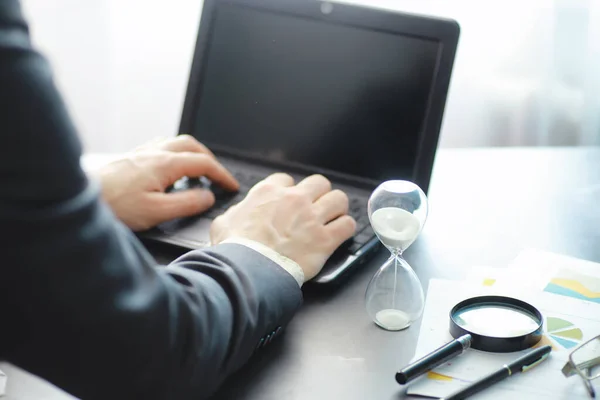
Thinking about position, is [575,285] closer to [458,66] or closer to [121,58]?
[458,66]

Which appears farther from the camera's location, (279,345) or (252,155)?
(252,155)

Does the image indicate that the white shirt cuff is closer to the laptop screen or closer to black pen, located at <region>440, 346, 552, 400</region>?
black pen, located at <region>440, 346, 552, 400</region>

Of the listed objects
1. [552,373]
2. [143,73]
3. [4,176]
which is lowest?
[143,73]

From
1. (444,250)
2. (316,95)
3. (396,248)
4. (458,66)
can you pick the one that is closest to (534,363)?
(396,248)

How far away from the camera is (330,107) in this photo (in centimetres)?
121

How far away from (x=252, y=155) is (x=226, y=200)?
128 mm

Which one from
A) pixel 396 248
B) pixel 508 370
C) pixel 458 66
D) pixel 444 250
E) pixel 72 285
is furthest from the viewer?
pixel 458 66

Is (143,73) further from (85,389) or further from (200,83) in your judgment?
(85,389)

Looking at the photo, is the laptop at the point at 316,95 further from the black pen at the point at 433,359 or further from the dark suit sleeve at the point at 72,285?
the dark suit sleeve at the point at 72,285

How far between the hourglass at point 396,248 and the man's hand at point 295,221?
79 millimetres

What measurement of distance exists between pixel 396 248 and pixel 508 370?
17cm

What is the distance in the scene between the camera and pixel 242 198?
1161 millimetres

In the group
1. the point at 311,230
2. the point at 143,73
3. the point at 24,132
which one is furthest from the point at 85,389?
the point at 143,73

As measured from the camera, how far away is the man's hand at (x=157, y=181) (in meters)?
1.06
